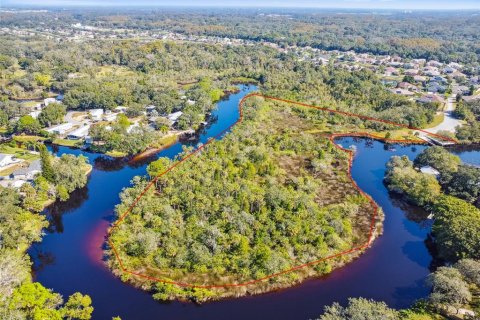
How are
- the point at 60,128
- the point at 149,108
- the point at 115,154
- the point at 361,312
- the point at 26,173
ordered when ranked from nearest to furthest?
the point at 361,312, the point at 26,173, the point at 115,154, the point at 60,128, the point at 149,108

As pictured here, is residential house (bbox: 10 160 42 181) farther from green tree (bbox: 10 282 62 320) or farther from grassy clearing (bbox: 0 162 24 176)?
green tree (bbox: 10 282 62 320)

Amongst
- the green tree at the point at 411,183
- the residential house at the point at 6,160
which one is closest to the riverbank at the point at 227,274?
the green tree at the point at 411,183

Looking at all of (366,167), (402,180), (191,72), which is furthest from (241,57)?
(402,180)

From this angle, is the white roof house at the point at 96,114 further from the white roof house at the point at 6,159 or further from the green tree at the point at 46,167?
the green tree at the point at 46,167

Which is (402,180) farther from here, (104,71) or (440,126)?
(104,71)

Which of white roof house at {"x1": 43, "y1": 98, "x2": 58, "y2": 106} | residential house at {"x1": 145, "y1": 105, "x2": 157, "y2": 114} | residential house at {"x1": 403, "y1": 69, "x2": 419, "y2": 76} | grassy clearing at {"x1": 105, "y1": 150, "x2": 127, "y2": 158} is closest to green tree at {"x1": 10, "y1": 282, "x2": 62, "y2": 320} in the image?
grassy clearing at {"x1": 105, "y1": 150, "x2": 127, "y2": 158}

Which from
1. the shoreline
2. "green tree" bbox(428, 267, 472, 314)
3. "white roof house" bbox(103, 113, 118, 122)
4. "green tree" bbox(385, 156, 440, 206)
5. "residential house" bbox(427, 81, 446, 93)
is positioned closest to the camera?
"green tree" bbox(428, 267, 472, 314)

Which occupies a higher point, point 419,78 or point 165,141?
point 419,78

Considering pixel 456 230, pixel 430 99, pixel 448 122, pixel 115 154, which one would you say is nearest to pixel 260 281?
pixel 456 230

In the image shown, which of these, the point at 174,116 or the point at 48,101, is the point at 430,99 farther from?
the point at 48,101
